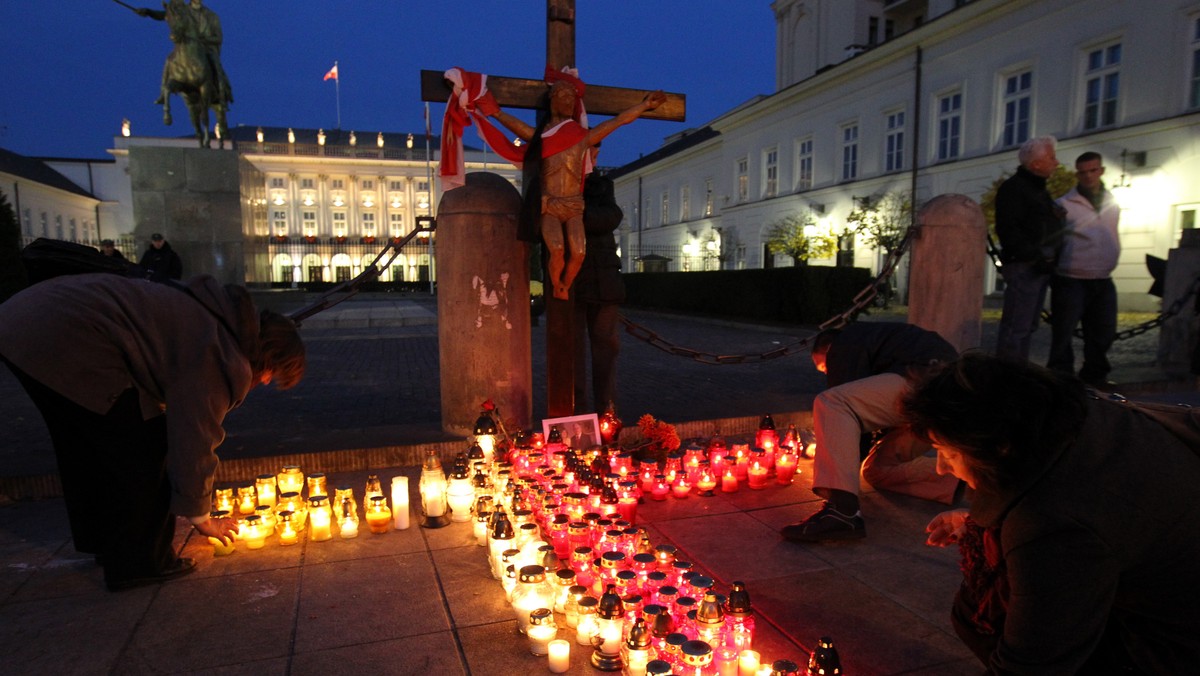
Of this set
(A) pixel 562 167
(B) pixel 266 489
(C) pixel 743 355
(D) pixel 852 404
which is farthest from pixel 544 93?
(B) pixel 266 489

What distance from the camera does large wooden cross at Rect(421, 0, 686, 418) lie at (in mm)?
5078

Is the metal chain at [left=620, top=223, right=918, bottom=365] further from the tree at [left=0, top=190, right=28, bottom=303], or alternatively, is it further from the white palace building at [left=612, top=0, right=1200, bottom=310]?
the white palace building at [left=612, top=0, right=1200, bottom=310]

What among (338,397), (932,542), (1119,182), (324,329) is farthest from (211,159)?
(1119,182)

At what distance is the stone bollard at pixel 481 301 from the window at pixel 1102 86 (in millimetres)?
21083

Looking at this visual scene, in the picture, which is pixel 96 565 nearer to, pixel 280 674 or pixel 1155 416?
pixel 280 674

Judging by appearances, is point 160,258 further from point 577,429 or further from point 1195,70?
point 1195,70

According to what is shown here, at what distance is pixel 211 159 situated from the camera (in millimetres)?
12898

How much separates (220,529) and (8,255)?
14088 mm

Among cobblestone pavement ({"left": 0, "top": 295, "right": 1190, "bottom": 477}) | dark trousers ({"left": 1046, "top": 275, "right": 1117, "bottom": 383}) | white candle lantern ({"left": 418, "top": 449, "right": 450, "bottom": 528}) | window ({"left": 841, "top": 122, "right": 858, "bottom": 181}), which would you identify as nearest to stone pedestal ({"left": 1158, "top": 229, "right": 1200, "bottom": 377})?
cobblestone pavement ({"left": 0, "top": 295, "right": 1190, "bottom": 477})

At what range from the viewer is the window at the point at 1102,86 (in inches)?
757

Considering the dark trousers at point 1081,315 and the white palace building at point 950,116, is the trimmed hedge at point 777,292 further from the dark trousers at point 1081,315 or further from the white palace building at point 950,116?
the dark trousers at point 1081,315

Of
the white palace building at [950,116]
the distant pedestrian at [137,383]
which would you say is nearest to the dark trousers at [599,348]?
the distant pedestrian at [137,383]

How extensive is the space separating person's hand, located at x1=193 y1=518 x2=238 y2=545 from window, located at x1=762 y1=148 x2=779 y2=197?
1337 inches

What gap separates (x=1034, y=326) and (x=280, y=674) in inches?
Answer: 265
